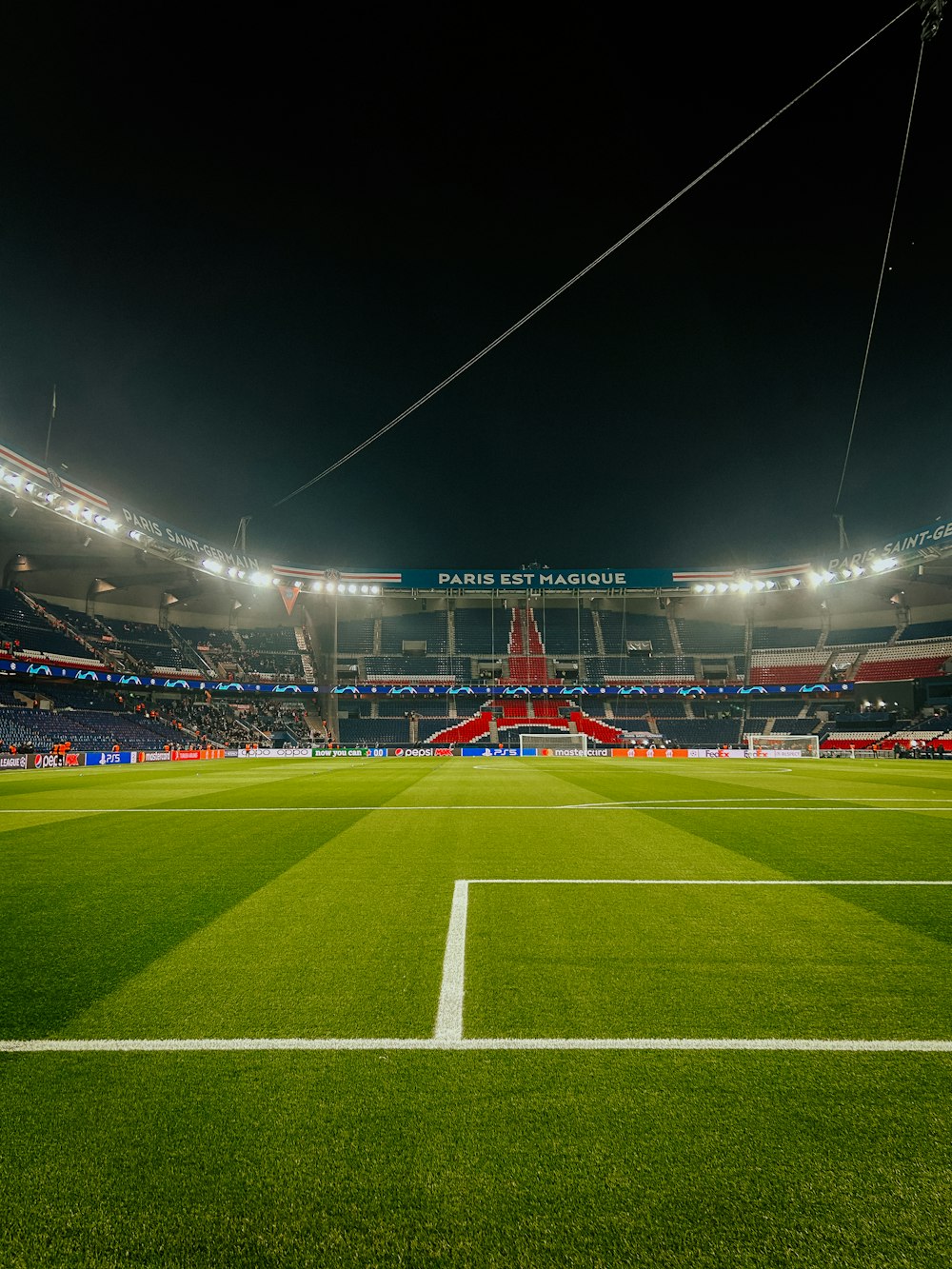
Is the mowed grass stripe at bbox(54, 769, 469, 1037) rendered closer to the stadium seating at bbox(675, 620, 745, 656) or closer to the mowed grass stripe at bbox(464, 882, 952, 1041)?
the mowed grass stripe at bbox(464, 882, 952, 1041)

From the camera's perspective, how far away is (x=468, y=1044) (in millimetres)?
2369

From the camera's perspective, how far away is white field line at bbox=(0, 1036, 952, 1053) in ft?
7.65

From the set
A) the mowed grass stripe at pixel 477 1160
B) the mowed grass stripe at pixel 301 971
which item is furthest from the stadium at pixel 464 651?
the mowed grass stripe at pixel 477 1160

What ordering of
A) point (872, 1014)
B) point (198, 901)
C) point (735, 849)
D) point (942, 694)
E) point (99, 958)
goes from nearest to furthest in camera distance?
point (872, 1014) < point (99, 958) < point (198, 901) < point (735, 849) < point (942, 694)

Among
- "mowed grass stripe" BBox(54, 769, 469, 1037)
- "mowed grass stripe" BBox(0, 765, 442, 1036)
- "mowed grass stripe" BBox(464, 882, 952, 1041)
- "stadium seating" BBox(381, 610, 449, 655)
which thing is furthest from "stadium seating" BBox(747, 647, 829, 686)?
"mowed grass stripe" BBox(54, 769, 469, 1037)

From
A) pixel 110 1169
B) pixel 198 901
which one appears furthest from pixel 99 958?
pixel 110 1169

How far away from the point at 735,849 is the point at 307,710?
171 feet

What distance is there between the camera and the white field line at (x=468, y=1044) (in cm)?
233

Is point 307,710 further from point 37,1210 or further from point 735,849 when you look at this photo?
point 37,1210

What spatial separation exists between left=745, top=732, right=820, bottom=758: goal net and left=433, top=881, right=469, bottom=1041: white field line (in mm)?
37746

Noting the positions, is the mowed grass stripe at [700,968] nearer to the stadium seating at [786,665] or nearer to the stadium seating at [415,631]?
the stadium seating at [415,631]

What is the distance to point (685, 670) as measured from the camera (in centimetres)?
5875

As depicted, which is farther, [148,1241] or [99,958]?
[99,958]

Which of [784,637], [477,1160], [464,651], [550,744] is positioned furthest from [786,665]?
[477,1160]
